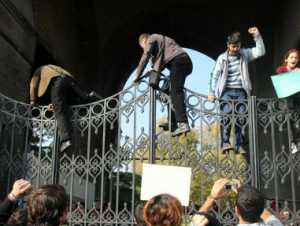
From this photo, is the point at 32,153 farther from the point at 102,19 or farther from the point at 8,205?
the point at 102,19

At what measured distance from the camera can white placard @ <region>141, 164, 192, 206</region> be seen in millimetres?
6059

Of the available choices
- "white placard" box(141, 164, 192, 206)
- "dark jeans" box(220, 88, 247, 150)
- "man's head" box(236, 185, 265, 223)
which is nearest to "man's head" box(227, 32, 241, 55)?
"dark jeans" box(220, 88, 247, 150)

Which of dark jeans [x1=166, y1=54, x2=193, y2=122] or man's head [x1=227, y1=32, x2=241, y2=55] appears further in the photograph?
man's head [x1=227, y1=32, x2=241, y2=55]

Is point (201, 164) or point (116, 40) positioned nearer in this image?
point (201, 164)

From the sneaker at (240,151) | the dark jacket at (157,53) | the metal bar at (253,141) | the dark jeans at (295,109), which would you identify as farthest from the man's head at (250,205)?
the dark jacket at (157,53)

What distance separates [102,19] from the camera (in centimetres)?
1662

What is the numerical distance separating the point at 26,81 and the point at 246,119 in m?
4.34

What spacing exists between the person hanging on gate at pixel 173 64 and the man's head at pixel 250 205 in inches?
131

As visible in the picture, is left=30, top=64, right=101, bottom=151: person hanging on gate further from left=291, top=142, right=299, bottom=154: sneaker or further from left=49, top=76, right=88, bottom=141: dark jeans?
left=291, top=142, right=299, bottom=154: sneaker

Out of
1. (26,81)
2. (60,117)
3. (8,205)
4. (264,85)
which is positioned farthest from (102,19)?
(8,205)

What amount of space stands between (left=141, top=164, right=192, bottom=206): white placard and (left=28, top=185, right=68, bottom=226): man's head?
2.81 m

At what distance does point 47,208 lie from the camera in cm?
335

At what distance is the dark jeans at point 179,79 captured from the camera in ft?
23.5

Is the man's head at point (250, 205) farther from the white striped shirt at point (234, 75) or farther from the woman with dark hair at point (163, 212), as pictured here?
the white striped shirt at point (234, 75)
